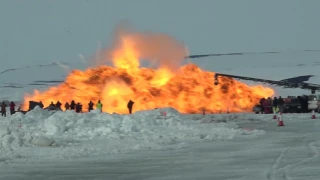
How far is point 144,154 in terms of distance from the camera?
1641 cm

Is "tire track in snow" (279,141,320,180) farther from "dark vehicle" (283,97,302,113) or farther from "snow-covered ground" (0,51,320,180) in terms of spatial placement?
"dark vehicle" (283,97,302,113)

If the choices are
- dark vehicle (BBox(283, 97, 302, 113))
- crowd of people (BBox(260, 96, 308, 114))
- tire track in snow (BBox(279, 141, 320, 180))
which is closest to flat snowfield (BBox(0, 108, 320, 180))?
A: tire track in snow (BBox(279, 141, 320, 180))

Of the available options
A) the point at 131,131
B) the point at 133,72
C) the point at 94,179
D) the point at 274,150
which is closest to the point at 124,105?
the point at 133,72

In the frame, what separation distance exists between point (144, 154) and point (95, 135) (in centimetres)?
690

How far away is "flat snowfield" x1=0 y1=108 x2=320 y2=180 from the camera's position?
11.9 metres

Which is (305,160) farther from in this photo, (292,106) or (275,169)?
(292,106)

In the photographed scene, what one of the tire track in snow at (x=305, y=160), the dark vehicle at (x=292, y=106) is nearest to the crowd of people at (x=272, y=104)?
the dark vehicle at (x=292, y=106)

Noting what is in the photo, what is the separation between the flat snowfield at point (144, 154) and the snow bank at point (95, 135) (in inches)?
1.1

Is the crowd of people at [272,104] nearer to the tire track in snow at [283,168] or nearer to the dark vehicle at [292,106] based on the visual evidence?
the dark vehicle at [292,106]

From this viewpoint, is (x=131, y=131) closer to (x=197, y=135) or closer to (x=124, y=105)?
(x=197, y=135)

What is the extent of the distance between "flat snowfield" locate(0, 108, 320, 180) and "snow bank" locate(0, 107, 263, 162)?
0.03 meters

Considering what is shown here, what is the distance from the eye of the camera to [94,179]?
1122 centimetres

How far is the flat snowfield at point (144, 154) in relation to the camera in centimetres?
1192

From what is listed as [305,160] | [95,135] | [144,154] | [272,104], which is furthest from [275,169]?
[272,104]
